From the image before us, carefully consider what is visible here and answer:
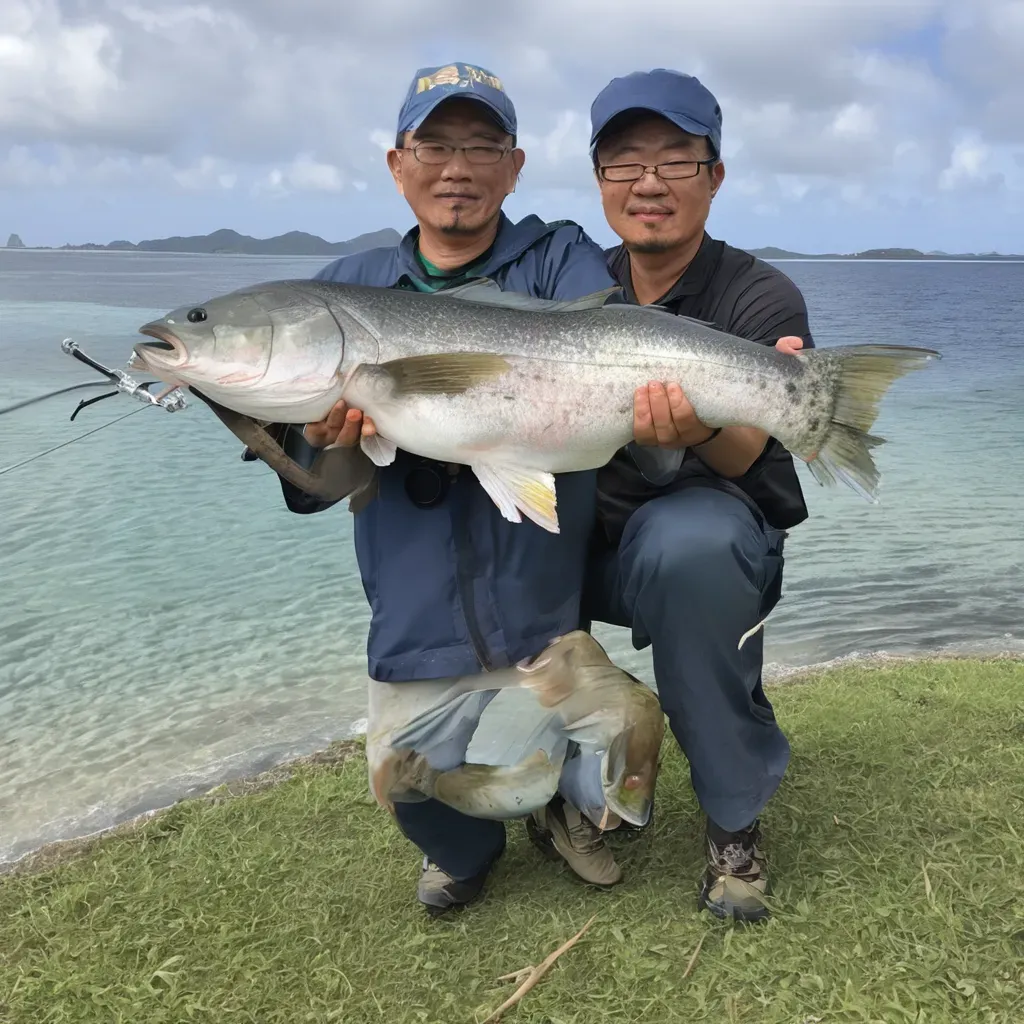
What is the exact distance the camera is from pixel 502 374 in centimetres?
312

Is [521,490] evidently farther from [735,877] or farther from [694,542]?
[735,877]

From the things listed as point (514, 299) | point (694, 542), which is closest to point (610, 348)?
point (514, 299)

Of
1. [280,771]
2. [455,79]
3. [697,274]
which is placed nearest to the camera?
[455,79]

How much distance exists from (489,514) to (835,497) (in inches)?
409

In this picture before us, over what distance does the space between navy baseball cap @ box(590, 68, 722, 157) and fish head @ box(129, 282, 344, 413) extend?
4.93ft

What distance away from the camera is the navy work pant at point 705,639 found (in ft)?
10.2

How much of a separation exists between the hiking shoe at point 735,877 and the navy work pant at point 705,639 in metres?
0.10

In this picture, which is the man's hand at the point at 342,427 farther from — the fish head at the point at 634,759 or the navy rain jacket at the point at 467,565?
the fish head at the point at 634,759

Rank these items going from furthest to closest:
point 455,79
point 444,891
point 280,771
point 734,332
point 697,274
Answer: point 280,771 < point 697,274 < point 734,332 < point 444,891 < point 455,79

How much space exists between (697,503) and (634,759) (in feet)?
3.09

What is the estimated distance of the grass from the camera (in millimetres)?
2926

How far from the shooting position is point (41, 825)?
5.45 meters

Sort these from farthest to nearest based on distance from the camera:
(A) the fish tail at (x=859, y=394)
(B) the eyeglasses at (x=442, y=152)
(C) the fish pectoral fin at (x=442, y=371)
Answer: (B) the eyeglasses at (x=442, y=152)
(A) the fish tail at (x=859, y=394)
(C) the fish pectoral fin at (x=442, y=371)

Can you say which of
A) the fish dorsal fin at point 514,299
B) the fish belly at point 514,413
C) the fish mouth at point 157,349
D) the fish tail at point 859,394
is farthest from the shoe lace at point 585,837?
the fish mouth at point 157,349
